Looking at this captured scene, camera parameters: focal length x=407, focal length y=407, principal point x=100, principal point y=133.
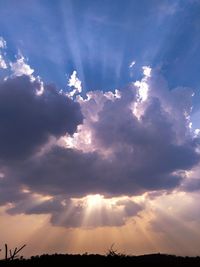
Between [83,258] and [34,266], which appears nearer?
[34,266]

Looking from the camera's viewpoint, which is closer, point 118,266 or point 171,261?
point 118,266

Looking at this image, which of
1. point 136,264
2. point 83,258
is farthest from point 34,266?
point 136,264

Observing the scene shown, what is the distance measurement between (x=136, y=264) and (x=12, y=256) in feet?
48.2

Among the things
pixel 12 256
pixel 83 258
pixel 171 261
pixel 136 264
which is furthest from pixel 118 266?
pixel 12 256

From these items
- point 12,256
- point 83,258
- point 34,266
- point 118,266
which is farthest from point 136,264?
point 12,256

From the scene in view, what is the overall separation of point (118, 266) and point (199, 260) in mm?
11875

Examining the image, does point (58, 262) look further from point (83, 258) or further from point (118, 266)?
point (118, 266)

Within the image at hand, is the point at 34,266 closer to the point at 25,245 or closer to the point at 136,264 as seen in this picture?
the point at 25,245

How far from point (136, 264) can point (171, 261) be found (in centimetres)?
716

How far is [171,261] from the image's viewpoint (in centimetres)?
5262

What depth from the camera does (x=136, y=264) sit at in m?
47.6

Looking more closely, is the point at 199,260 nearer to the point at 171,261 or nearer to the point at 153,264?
the point at 171,261

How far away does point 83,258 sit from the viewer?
50.3 metres

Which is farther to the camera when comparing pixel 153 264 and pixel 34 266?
pixel 153 264
